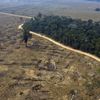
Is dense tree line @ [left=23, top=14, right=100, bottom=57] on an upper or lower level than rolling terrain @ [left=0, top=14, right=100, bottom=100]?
upper

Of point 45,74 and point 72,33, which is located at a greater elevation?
point 72,33

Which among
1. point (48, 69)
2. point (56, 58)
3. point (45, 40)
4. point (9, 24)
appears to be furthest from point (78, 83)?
point (9, 24)

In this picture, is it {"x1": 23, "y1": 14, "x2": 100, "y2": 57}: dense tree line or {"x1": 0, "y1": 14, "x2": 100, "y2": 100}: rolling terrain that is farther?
{"x1": 23, "y1": 14, "x2": 100, "y2": 57}: dense tree line

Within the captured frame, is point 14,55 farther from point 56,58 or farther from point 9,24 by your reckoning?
point 9,24

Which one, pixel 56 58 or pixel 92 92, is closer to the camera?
pixel 92 92

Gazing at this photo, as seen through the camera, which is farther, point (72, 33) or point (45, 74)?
point (72, 33)
